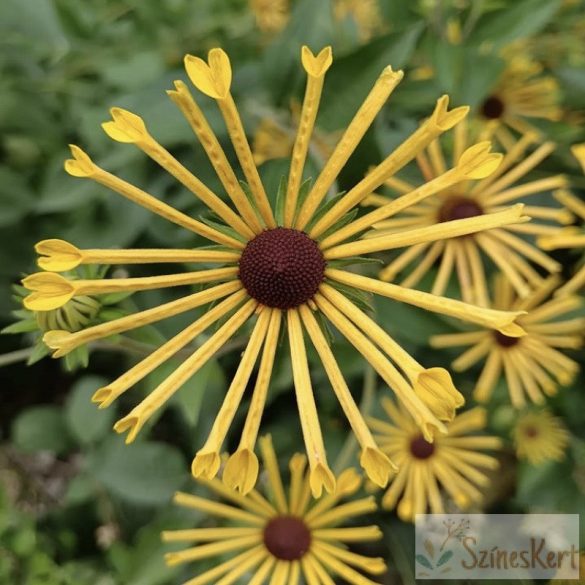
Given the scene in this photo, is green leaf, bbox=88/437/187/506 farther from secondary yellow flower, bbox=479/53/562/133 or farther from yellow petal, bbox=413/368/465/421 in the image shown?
secondary yellow flower, bbox=479/53/562/133

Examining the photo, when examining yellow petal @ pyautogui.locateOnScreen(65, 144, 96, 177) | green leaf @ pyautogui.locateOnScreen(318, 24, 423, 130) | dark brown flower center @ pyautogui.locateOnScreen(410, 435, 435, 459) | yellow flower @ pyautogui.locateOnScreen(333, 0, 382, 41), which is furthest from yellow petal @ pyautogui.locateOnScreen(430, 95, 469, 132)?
yellow flower @ pyautogui.locateOnScreen(333, 0, 382, 41)

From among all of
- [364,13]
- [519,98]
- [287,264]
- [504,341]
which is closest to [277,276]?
[287,264]

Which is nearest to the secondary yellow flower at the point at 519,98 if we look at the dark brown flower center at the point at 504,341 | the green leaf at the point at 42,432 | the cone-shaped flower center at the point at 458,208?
the cone-shaped flower center at the point at 458,208

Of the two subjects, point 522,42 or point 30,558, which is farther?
point 522,42

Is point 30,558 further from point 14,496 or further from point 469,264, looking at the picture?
point 469,264

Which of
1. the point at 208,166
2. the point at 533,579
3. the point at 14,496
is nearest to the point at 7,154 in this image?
the point at 208,166

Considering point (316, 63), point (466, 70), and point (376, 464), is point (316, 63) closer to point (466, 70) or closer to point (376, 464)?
point (376, 464)
